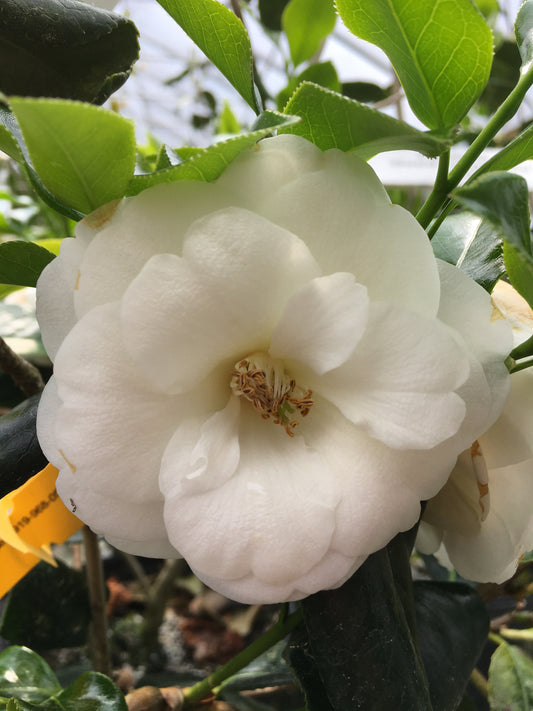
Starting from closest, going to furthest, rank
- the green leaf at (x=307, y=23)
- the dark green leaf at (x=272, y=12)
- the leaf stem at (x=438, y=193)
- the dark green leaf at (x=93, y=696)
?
the leaf stem at (x=438, y=193), the dark green leaf at (x=93, y=696), the green leaf at (x=307, y=23), the dark green leaf at (x=272, y=12)

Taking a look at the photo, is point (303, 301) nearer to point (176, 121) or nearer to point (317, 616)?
point (317, 616)

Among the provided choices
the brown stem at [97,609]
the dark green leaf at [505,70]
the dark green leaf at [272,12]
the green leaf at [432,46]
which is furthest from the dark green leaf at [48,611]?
the dark green leaf at [505,70]

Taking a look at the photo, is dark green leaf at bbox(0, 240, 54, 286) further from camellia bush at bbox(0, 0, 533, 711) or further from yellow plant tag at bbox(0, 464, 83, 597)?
yellow plant tag at bbox(0, 464, 83, 597)

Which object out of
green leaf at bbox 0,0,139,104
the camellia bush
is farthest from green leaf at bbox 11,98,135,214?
green leaf at bbox 0,0,139,104

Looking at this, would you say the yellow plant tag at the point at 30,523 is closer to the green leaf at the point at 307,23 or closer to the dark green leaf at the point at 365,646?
the dark green leaf at the point at 365,646

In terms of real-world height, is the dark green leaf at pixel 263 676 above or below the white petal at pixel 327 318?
below

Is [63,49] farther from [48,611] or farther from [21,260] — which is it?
[48,611]

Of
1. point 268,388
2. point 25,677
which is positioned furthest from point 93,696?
point 268,388
